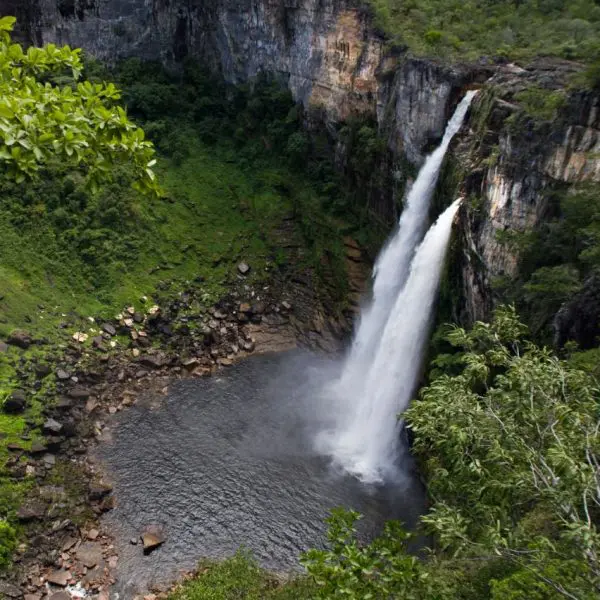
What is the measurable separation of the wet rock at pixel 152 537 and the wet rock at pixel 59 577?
6.69 ft

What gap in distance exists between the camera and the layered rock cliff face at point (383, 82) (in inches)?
653

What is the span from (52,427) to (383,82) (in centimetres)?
1901

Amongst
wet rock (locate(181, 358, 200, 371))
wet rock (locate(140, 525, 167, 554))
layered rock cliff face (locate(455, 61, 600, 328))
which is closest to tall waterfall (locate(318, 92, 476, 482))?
layered rock cliff face (locate(455, 61, 600, 328))

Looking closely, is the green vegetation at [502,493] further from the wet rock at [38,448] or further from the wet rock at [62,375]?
the wet rock at [62,375]

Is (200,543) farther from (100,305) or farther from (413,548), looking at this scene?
(100,305)

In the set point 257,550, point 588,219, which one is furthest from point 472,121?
point 257,550

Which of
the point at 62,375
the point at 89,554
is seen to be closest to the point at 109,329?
the point at 62,375

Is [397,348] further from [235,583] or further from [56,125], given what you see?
[56,125]

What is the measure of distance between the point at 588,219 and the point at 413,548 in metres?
9.68

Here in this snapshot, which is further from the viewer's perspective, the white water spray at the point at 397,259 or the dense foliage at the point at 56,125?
the white water spray at the point at 397,259

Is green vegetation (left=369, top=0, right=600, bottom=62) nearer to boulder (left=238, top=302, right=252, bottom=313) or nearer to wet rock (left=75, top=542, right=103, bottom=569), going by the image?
boulder (left=238, top=302, right=252, bottom=313)

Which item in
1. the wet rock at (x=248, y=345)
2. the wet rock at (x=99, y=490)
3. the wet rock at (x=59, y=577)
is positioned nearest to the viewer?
the wet rock at (x=59, y=577)

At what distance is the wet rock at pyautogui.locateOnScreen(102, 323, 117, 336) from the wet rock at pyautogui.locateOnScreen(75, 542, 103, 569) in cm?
978

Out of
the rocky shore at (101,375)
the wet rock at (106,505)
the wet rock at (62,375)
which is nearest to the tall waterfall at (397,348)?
the rocky shore at (101,375)
